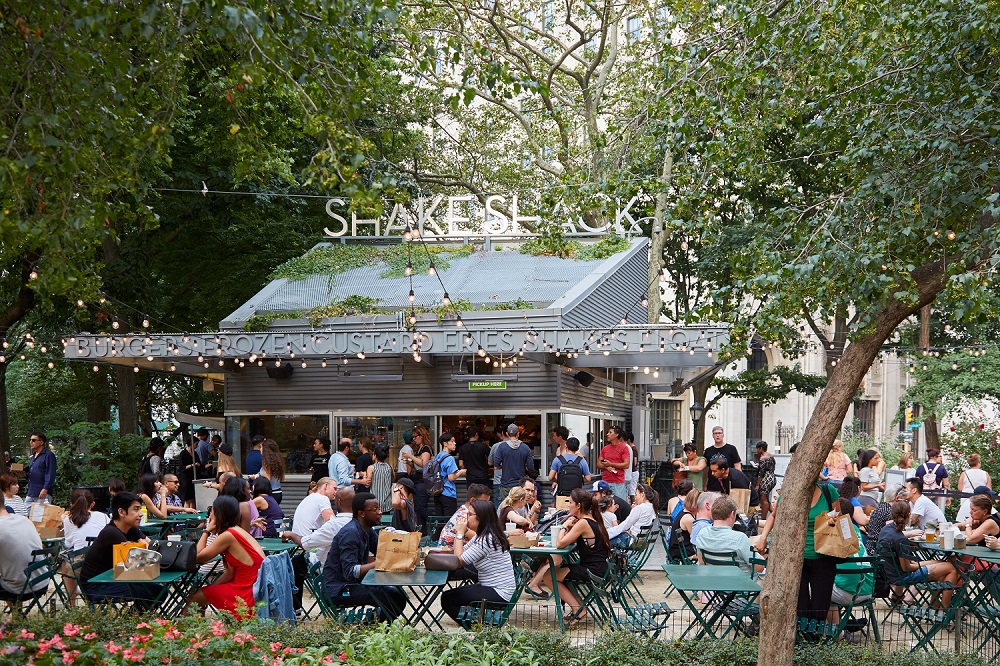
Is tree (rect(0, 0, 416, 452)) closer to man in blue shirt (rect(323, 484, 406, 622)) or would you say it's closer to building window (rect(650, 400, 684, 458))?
man in blue shirt (rect(323, 484, 406, 622))

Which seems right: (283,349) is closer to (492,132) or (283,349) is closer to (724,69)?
(724,69)

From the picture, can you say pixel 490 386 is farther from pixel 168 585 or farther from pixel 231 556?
pixel 231 556

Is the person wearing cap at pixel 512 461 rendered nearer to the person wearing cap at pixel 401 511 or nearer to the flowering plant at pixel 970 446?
the person wearing cap at pixel 401 511

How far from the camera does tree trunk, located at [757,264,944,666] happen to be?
6.52 meters

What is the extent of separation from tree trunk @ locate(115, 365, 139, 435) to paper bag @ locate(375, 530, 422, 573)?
689 inches

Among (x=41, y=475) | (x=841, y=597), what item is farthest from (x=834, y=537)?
(x=41, y=475)

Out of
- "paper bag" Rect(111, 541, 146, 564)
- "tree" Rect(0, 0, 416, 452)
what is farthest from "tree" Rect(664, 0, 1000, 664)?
"paper bag" Rect(111, 541, 146, 564)

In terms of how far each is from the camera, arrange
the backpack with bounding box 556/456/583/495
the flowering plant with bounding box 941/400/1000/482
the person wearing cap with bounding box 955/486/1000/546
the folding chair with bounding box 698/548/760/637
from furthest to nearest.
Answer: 1. the flowering plant with bounding box 941/400/1000/482
2. the backpack with bounding box 556/456/583/495
3. the person wearing cap with bounding box 955/486/1000/546
4. the folding chair with bounding box 698/548/760/637

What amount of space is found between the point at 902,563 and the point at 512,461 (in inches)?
269

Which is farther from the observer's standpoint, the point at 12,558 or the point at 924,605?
the point at 924,605

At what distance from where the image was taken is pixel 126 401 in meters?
24.4

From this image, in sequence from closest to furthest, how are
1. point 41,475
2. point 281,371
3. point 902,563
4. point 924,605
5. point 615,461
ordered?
point 902,563
point 924,605
point 41,475
point 615,461
point 281,371

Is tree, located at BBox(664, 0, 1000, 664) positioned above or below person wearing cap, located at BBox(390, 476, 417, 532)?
above

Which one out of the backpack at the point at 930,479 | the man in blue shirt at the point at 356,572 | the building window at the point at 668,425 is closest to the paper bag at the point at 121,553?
the man in blue shirt at the point at 356,572
